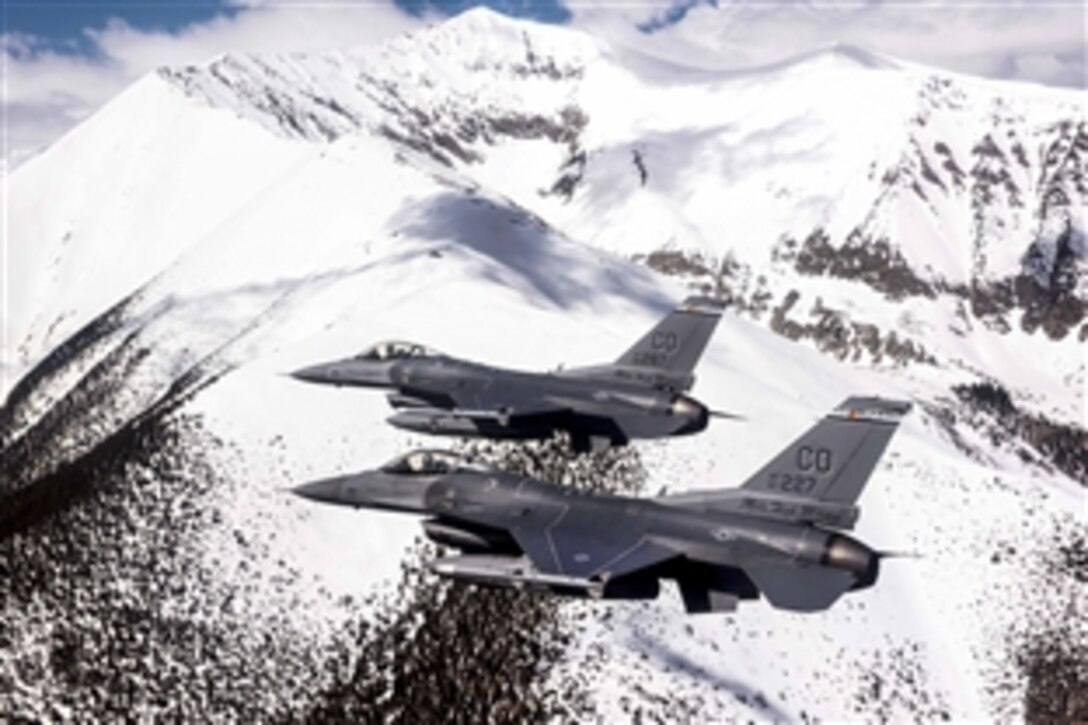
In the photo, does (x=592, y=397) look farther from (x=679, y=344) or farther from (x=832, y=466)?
(x=832, y=466)

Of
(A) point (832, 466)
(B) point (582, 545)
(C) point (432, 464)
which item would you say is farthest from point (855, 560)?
(C) point (432, 464)

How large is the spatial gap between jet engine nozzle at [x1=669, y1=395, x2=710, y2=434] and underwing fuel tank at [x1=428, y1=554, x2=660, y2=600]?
12.0 metres

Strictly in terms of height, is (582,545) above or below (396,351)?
below

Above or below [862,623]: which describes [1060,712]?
below

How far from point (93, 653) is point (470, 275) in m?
45.1

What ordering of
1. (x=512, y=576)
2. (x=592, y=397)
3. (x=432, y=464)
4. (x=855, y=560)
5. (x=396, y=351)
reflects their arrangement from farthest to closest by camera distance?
(x=396, y=351) < (x=592, y=397) < (x=432, y=464) < (x=512, y=576) < (x=855, y=560)

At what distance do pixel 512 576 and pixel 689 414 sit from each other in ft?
51.1

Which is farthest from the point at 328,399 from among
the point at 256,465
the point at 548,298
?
the point at 548,298

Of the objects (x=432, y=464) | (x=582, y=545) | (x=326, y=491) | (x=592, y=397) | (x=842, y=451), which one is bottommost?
(x=592, y=397)

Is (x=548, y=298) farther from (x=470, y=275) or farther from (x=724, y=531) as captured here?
(x=724, y=531)

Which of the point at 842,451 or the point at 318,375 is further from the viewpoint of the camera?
the point at 318,375

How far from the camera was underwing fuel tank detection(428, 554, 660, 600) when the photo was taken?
95.2 ft

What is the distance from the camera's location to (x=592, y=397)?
142ft

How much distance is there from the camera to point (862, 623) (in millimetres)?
51469
